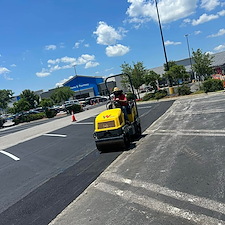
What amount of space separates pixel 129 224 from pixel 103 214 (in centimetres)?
57

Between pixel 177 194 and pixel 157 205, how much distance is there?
441 mm

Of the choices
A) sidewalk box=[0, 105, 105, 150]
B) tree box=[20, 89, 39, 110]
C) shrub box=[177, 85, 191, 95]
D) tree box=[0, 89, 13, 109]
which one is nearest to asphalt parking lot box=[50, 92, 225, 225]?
sidewalk box=[0, 105, 105, 150]

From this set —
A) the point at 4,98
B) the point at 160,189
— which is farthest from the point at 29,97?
the point at 160,189

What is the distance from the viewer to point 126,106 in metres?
7.72

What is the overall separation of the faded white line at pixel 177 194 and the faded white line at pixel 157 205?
0.24 metres

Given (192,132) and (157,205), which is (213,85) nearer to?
(192,132)

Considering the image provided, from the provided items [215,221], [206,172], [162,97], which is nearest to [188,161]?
[206,172]

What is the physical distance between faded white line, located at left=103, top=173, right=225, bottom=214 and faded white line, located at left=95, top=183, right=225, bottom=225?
239 mm

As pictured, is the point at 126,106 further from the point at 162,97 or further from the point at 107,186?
the point at 162,97

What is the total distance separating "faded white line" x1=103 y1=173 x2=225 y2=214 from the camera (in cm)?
335

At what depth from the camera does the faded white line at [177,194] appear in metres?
3.35

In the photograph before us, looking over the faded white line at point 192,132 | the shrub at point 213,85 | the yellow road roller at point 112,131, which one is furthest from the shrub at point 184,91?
the yellow road roller at point 112,131

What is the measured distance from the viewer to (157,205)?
368 centimetres

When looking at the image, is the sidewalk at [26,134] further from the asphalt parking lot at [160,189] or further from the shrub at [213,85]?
the shrub at [213,85]
